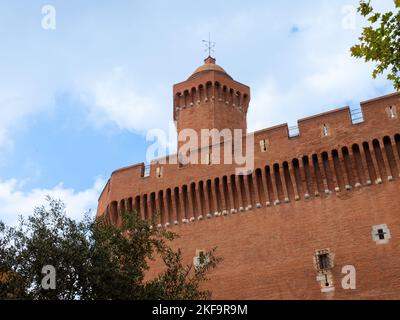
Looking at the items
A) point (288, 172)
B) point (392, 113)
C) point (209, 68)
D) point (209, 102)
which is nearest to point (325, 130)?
point (288, 172)

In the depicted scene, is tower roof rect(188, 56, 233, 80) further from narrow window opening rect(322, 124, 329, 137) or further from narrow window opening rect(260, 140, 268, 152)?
narrow window opening rect(322, 124, 329, 137)

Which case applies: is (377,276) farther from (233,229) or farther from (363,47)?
(363,47)

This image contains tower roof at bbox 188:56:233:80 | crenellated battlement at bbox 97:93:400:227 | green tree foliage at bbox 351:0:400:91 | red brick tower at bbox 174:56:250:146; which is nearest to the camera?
green tree foliage at bbox 351:0:400:91

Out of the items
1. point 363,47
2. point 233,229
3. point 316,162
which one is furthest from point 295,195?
point 363,47

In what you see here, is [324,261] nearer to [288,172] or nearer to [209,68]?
[288,172]

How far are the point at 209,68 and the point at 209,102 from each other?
8.37 feet

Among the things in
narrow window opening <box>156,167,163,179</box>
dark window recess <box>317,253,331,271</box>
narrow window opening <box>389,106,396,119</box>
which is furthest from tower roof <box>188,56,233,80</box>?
dark window recess <box>317,253,331,271</box>

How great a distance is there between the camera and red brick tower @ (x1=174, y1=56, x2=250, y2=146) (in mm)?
25016

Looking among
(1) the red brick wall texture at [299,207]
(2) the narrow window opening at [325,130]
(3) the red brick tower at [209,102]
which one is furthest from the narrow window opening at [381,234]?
(3) the red brick tower at [209,102]

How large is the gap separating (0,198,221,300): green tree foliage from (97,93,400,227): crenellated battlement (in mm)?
7139
